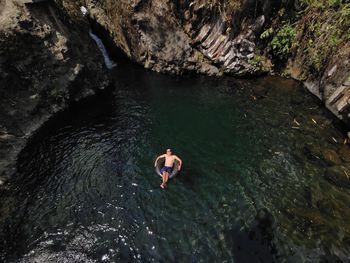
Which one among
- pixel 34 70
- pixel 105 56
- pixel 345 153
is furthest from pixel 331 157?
pixel 105 56

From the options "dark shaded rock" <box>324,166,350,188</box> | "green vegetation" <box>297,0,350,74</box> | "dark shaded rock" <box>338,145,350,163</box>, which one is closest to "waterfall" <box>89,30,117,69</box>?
"green vegetation" <box>297,0,350,74</box>

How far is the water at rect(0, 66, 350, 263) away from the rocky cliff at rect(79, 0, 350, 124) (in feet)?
17.4

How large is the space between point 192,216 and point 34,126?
13.8 meters

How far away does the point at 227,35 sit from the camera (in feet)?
98.1

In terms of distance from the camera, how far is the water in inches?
552

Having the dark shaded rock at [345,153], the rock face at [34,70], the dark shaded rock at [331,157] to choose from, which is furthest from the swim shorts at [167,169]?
the dark shaded rock at [345,153]

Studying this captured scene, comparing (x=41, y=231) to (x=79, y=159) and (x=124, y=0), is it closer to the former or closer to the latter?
(x=79, y=159)

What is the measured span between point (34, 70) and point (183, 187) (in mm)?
14512

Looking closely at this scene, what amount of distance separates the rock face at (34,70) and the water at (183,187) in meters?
1.12

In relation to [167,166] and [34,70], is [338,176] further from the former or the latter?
[34,70]

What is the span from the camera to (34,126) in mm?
21516

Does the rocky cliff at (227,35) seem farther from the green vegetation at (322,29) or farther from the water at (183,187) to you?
the water at (183,187)

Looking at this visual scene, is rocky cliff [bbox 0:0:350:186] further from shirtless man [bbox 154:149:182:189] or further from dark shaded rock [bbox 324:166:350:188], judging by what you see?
shirtless man [bbox 154:149:182:189]

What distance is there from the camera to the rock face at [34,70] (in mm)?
19906
